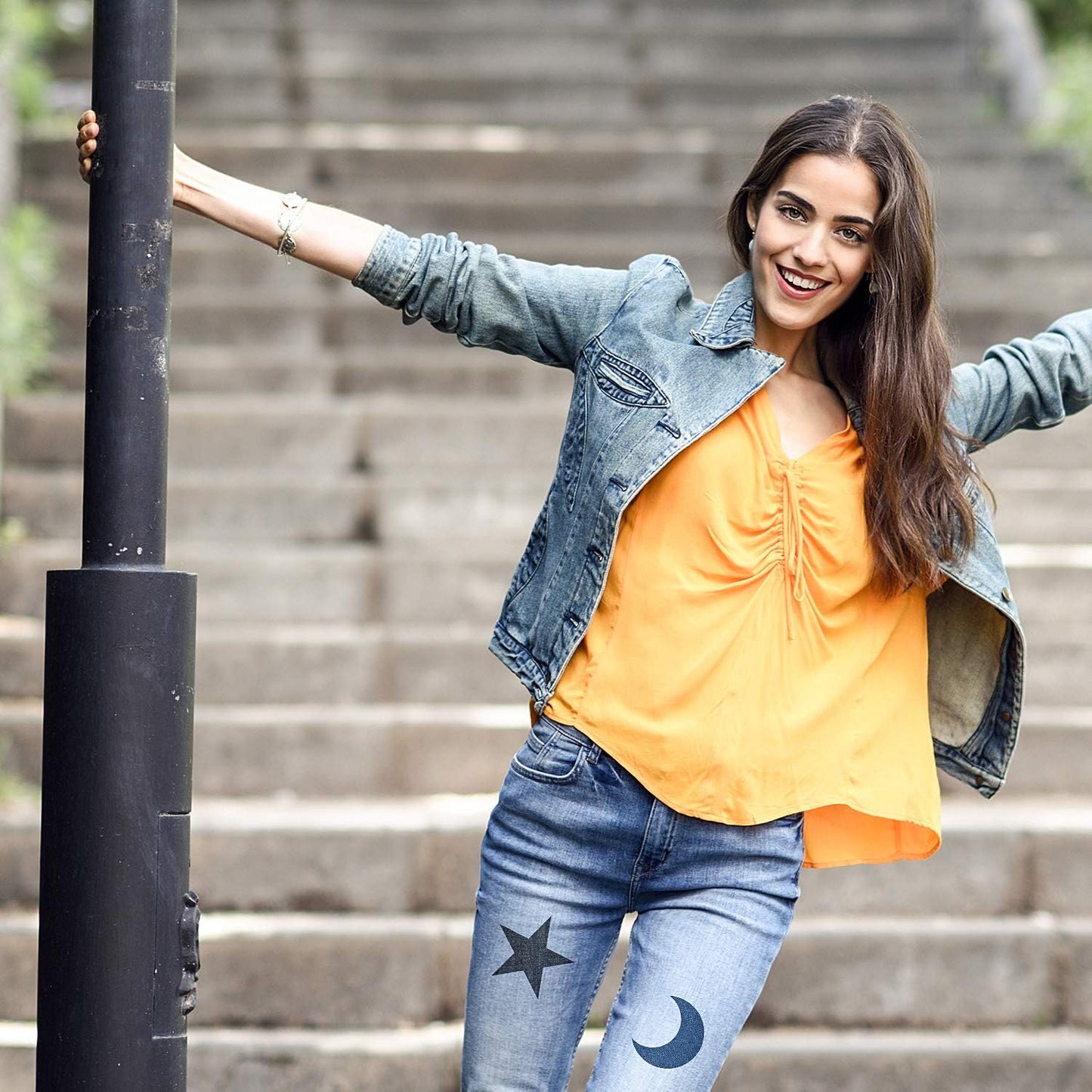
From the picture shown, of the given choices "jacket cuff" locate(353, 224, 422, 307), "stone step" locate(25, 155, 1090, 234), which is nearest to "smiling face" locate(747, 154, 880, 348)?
"jacket cuff" locate(353, 224, 422, 307)

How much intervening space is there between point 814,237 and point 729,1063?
2171mm

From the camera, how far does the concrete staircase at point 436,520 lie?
404 centimetres

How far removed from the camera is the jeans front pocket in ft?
8.02

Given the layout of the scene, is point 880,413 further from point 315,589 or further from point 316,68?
point 316,68

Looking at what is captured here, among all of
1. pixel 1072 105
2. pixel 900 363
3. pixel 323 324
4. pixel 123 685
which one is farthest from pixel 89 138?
pixel 1072 105

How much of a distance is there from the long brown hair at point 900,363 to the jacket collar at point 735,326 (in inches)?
1.5

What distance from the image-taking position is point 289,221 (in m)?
2.39

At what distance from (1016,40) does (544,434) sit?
4.21 metres

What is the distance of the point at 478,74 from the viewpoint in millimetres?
8250

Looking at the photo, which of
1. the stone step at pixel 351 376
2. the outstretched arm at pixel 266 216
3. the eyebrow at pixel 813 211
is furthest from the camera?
the stone step at pixel 351 376

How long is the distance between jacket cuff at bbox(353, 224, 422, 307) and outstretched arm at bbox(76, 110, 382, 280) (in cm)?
1

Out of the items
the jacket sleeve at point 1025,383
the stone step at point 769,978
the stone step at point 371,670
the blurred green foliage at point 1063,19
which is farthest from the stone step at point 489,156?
the jacket sleeve at point 1025,383

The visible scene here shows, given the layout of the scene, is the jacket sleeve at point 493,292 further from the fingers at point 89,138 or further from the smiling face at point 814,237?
the fingers at point 89,138

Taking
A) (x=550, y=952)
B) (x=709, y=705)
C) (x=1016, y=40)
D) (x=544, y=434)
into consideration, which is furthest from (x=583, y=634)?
(x=1016, y=40)
